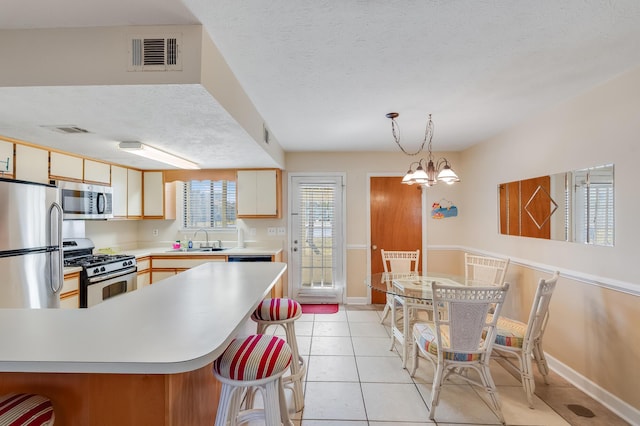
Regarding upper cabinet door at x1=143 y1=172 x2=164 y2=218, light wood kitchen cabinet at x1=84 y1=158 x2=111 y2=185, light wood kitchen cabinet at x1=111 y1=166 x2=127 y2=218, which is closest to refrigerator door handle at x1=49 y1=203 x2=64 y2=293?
light wood kitchen cabinet at x1=84 y1=158 x2=111 y2=185

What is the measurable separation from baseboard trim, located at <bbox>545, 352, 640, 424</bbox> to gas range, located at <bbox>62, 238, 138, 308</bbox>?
4.21 metres

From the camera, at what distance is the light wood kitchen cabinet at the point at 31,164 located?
8.14 ft

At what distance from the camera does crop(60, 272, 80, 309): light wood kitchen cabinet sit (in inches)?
101

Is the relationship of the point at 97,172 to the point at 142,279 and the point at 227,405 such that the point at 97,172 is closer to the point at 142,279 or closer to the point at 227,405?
the point at 142,279

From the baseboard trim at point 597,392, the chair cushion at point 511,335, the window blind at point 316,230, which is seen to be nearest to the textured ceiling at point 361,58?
the window blind at point 316,230

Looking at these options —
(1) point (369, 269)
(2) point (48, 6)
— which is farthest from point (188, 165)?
(1) point (369, 269)

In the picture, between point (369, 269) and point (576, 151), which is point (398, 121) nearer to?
point (576, 151)

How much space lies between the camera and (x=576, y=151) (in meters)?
2.37

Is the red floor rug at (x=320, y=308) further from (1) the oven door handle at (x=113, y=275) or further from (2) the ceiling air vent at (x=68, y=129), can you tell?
(2) the ceiling air vent at (x=68, y=129)

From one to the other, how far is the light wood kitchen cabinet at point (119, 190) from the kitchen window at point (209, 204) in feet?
2.74

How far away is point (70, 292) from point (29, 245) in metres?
0.64

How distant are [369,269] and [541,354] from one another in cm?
235

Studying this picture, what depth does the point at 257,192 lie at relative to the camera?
4250 millimetres

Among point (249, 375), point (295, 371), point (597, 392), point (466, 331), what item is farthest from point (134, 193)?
point (597, 392)
